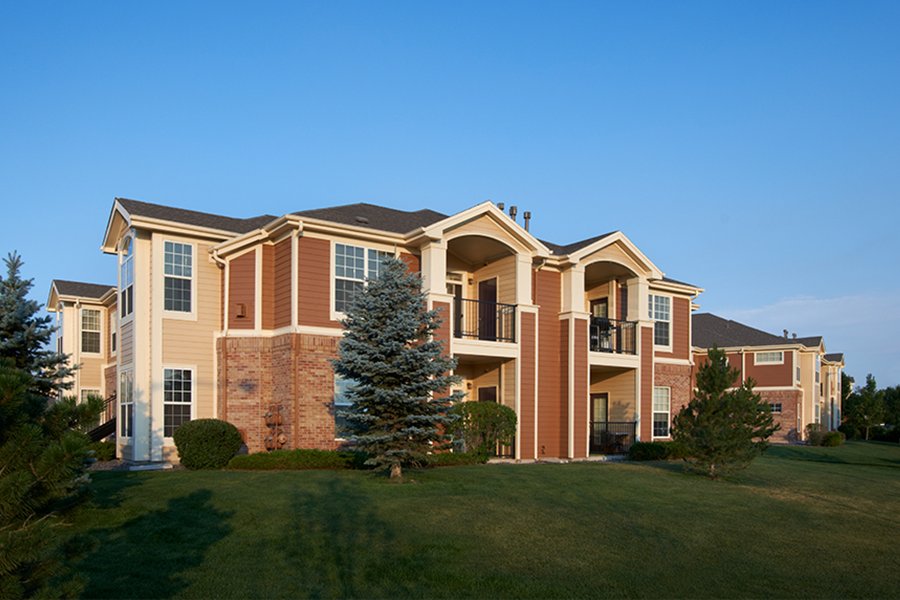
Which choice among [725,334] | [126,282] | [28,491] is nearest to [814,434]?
[725,334]

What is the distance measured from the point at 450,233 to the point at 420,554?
11.1 meters

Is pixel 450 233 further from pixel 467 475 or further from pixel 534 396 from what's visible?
pixel 467 475

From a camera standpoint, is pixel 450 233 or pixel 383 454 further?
pixel 450 233

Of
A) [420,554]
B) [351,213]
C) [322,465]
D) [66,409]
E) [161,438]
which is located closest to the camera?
[66,409]

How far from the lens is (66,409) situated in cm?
534

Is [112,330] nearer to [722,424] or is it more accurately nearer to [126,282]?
[126,282]

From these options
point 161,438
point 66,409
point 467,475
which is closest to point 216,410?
point 161,438

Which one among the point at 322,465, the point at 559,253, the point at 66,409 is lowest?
the point at 322,465

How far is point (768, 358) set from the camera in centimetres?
3800

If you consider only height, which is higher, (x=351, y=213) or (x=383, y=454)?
(x=351, y=213)

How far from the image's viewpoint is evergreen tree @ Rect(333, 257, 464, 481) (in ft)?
40.4

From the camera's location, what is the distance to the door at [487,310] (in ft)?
65.1

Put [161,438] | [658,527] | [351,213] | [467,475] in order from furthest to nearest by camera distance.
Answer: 1. [351,213]
2. [161,438]
3. [467,475]
4. [658,527]

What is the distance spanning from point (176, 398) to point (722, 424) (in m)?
13.5
